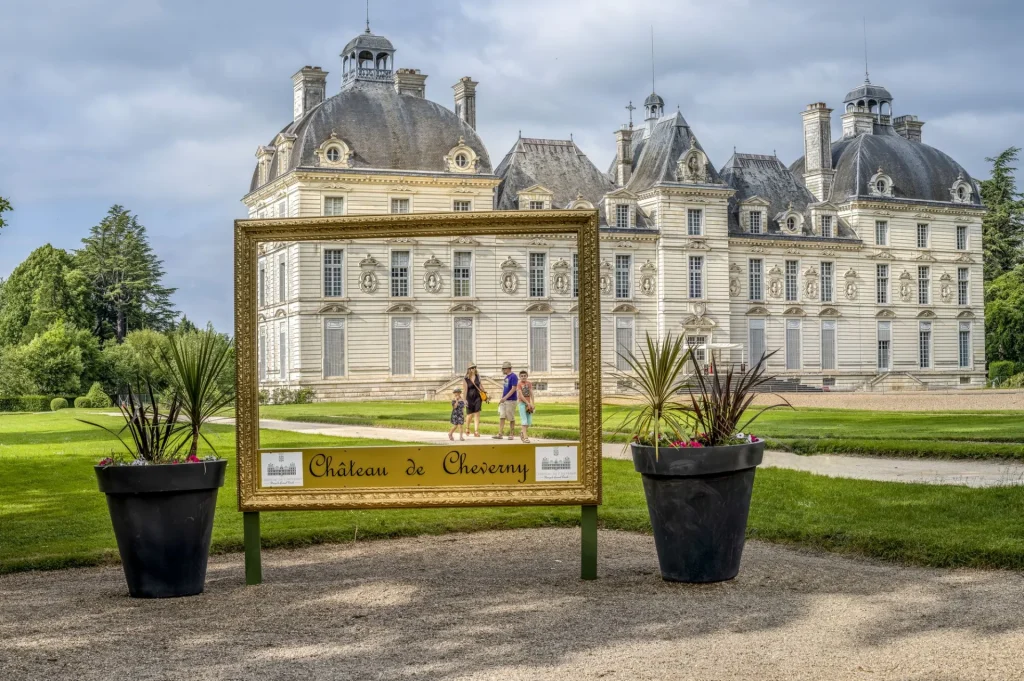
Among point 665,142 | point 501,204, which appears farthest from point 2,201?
point 665,142

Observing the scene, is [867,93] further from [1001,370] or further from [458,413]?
[458,413]

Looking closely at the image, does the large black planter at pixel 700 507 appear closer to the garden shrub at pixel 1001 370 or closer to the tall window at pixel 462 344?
the tall window at pixel 462 344

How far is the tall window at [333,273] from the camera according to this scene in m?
8.18

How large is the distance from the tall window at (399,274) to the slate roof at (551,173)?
46.7m

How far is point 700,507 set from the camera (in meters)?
7.23

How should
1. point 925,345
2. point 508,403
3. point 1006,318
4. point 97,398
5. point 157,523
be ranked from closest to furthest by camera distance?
point 157,523 < point 508,403 < point 97,398 < point 1006,318 < point 925,345

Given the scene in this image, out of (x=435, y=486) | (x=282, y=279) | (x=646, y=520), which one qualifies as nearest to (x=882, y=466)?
(x=646, y=520)

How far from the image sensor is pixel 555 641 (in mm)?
5793

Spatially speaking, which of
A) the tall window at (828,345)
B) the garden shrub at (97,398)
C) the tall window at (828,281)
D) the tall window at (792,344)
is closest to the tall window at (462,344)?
the garden shrub at (97,398)

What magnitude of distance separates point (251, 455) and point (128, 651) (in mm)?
2227

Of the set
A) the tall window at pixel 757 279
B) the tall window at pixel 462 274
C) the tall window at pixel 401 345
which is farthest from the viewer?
the tall window at pixel 757 279

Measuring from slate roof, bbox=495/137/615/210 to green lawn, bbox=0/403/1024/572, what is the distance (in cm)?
4288

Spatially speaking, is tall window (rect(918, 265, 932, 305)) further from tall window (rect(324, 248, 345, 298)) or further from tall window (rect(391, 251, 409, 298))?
tall window (rect(324, 248, 345, 298))

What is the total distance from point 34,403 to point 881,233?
4279cm
